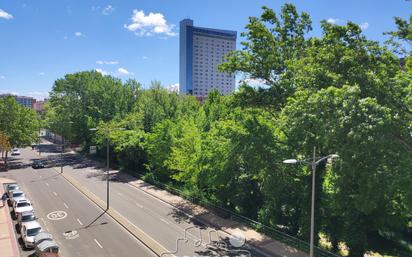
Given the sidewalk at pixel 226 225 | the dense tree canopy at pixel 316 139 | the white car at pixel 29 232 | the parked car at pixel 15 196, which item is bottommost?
the sidewalk at pixel 226 225

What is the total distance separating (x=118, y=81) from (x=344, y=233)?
58.4m

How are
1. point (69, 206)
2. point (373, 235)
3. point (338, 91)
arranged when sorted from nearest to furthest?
point (338, 91), point (373, 235), point (69, 206)

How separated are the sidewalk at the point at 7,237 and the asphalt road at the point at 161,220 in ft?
29.4

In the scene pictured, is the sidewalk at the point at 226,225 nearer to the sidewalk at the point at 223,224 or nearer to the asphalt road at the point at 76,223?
the sidewalk at the point at 223,224

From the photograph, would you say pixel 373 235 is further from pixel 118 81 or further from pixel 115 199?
pixel 118 81

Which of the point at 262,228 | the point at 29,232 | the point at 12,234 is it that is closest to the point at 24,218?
the point at 12,234

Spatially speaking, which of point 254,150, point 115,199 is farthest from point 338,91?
point 115,199

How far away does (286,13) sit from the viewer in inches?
1036

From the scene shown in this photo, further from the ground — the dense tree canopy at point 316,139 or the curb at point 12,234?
the dense tree canopy at point 316,139

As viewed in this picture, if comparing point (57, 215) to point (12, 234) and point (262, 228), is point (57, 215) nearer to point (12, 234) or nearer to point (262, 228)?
point (12, 234)

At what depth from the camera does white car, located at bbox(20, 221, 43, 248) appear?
74.3 feet

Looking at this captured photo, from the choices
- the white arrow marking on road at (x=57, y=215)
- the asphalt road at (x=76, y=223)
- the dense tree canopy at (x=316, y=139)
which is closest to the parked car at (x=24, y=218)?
the asphalt road at (x=76, y=223)

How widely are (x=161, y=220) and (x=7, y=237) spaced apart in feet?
38.8

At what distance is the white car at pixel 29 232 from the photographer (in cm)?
2266
